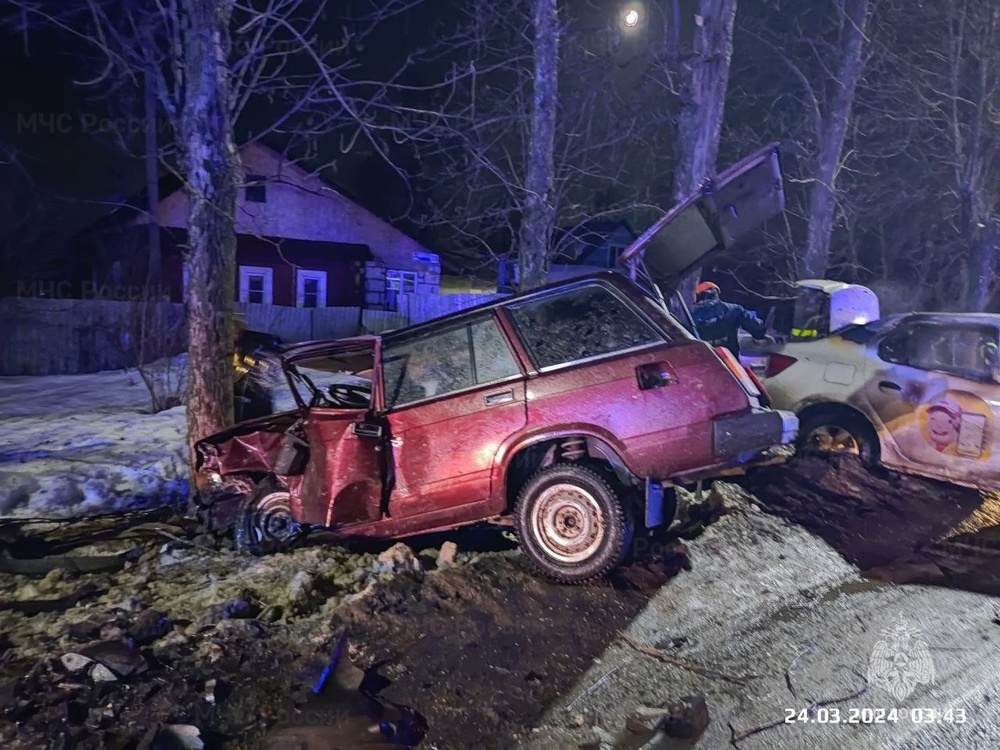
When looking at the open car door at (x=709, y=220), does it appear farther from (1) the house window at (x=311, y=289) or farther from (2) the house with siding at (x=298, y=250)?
(1) the house window at (x=311, y=289)

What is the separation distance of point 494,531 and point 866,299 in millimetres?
8325

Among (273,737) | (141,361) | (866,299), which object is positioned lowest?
(273,737)

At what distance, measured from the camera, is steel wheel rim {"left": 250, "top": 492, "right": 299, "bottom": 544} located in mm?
5535

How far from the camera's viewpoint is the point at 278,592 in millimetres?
4777

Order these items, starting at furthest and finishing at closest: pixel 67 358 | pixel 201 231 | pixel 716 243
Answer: pixel 67 358, pixel 716 243, pixel 201 231

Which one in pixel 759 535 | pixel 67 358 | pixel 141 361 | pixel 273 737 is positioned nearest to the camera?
pixel 273 737

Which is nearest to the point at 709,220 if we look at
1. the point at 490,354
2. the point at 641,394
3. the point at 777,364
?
the point at 777,364

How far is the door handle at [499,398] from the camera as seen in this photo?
4852 millimetres

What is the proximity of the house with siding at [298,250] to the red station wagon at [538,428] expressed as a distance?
18.6 meters

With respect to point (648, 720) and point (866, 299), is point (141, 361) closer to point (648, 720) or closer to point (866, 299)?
point (648, 720)

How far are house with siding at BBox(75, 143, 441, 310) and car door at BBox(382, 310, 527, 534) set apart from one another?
18606 millimetres

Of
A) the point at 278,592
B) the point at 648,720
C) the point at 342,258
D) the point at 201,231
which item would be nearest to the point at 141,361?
the point at 201,231

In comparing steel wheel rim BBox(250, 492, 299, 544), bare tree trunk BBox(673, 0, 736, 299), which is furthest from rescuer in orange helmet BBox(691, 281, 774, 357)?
steel wheel rim BBox(250, 492, 299, 544)

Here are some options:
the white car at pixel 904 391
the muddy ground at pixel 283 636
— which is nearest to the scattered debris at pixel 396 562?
the muddy ground at pixel 283 636
